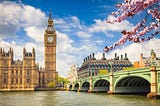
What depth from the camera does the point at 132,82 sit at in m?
64.7

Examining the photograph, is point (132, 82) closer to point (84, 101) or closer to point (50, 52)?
point (84, 101)

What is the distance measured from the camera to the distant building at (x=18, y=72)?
4902 inches

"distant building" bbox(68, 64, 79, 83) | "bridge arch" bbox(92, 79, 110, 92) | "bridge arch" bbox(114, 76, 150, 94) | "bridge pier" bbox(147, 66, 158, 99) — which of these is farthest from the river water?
"distant building" bbox(68, 64, 79, 83)

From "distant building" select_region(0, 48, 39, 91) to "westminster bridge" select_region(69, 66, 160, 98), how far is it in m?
35.5

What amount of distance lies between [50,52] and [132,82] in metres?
80.7

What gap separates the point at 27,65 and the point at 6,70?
27.7 feet

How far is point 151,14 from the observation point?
6379mm

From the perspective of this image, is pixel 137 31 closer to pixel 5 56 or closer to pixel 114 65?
pixel 5 56

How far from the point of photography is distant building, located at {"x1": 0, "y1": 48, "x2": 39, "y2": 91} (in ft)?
408

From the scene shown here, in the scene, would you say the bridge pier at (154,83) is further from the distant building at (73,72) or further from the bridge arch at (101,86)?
the distant building at (73,72)

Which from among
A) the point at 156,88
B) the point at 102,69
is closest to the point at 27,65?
the point at 102,69

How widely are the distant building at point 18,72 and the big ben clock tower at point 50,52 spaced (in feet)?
37.9

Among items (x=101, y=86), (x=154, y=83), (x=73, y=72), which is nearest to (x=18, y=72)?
(x=101, y=86)

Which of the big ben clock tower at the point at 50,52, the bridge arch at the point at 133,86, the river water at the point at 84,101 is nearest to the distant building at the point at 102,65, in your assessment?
the big ben clock tower at the point at 50,52
